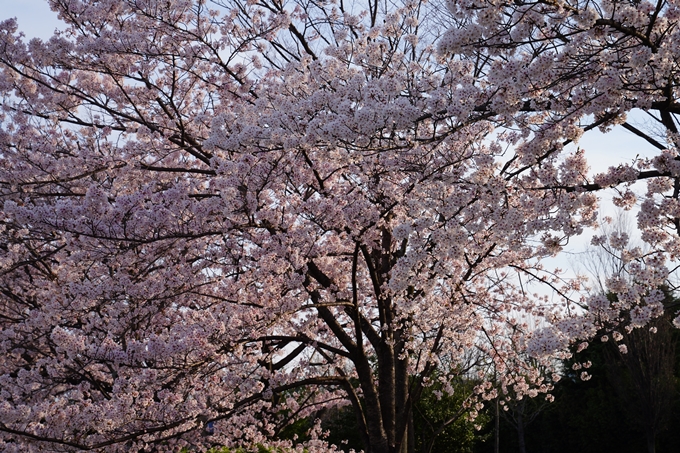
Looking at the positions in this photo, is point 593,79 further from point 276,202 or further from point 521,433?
point 521,433

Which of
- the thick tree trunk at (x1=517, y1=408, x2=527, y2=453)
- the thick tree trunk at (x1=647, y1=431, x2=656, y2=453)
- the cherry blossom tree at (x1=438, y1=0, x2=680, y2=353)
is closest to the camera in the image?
the cherry blossom tree at (x1=438, y1=0, x2=680, y2=353)

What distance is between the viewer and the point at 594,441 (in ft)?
71.0

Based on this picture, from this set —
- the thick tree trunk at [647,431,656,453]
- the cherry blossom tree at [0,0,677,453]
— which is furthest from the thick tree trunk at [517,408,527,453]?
the cherry blossom tree at [0,0,677,453]

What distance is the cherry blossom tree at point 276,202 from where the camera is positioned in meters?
4.31

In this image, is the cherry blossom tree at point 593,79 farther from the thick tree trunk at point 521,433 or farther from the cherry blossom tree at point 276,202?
the thick tree trunk at point 521,433

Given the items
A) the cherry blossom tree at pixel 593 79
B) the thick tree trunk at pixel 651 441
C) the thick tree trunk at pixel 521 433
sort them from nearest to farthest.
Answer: the cherry blossom tree at pixel 593 79 → the thick tree trunk at pixel 651 441 → the thick tree trunk at pixel 521 433

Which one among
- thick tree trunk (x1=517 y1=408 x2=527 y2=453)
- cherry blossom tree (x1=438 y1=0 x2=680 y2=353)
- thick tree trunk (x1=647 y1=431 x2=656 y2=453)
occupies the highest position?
thick tree trunk (x1=517 y1=408 x2=527 y2=453)

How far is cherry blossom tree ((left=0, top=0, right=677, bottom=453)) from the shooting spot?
14.1 ft

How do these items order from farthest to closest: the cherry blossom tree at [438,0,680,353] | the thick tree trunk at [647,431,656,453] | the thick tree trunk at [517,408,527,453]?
the thick tree trunk at [517,408,527,453], the thick tree trunk at [647,431,656,453], the cherry blossom tree at [438,0,680,353]

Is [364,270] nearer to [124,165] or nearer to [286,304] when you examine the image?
[286,304]

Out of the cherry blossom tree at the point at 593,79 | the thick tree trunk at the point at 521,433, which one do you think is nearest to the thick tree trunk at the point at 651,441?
the thick tree trunk at the point at 521,433

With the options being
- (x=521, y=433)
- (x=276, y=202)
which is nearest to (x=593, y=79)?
(x=276, y=202)

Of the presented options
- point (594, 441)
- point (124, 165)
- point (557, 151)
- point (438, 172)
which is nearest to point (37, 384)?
point (124, 165)

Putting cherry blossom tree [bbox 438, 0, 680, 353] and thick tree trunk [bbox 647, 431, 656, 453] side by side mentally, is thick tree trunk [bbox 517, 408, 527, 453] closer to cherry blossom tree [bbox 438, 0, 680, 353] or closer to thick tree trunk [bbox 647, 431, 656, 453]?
thick tree trunk [bbox 647, 431, 656, 453]
